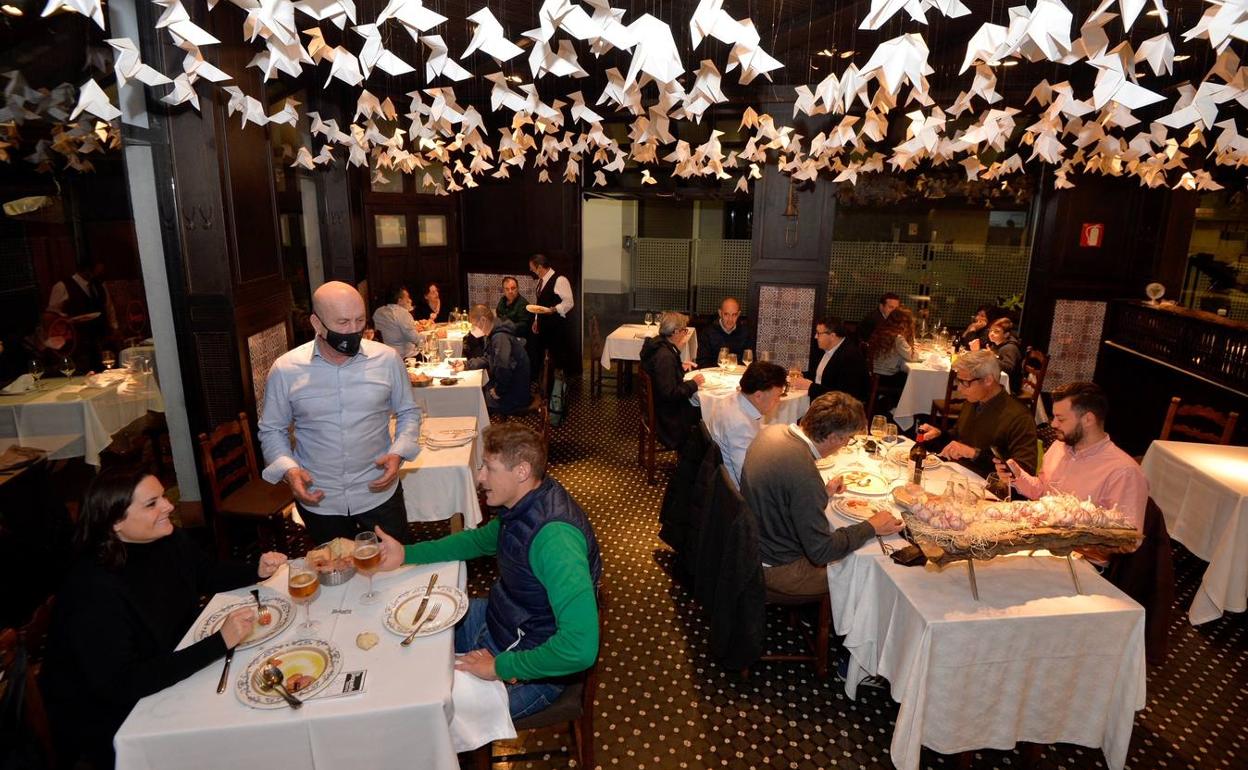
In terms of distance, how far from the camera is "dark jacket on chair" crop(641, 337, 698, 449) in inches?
217

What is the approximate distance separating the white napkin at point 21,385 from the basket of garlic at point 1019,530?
175 inches

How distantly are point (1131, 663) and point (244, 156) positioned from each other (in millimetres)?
5742

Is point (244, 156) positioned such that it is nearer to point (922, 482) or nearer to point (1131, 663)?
point (922, 482)

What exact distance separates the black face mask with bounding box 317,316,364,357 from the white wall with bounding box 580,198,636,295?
9302mm

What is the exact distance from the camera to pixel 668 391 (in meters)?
Answer: 5.52

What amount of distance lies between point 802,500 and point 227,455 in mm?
3505

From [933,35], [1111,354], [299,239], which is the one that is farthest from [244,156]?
[1111,354]

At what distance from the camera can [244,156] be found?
186 inches

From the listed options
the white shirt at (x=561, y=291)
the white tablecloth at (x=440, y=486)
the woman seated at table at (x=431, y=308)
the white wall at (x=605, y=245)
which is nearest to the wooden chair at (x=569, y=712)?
the white tablecloth at (x=440, y=486)

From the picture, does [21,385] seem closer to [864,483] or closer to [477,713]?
[477,713]

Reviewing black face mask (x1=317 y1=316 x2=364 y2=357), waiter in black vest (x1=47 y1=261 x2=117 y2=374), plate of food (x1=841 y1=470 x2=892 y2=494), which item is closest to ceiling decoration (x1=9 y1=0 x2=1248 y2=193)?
waiter in black vest (x1=47 y1=261 x2=117 y2=374)

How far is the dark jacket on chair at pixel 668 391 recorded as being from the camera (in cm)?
552

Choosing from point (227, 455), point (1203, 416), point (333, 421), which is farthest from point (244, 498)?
point (1203, 416)

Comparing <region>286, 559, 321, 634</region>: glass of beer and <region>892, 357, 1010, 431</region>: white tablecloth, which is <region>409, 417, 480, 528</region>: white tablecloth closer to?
<region>286, 559, 321, 634</region>: glass of beer
